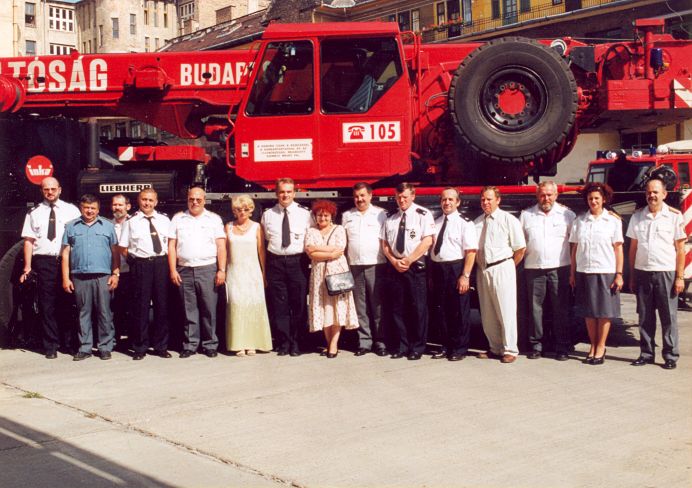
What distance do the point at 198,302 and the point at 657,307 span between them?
14.3 feet

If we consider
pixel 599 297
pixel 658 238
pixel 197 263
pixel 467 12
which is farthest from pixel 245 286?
pixel 467 12

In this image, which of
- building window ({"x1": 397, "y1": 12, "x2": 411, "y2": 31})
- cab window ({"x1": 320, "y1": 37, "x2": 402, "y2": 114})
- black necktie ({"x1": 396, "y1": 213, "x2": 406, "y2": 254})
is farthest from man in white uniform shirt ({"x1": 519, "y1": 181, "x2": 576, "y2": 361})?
building window ({"x1": 397, "y1": 12, "x2": 411, "y2": 31})

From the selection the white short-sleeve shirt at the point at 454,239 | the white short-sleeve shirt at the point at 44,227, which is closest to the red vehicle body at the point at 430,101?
the white short-sleeve shirt at the point at 454,239

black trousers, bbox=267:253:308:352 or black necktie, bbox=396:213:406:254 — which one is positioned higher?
black necktie, bbox=396:213:406:254

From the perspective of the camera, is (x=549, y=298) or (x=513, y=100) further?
(x=513, y=100)

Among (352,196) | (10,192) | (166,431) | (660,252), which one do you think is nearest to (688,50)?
(660,252)

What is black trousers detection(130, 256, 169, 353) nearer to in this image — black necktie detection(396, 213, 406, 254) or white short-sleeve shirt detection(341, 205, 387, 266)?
white short-sleeve shirt detection(341, 205, 387, 266)

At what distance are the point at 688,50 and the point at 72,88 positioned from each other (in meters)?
6.77

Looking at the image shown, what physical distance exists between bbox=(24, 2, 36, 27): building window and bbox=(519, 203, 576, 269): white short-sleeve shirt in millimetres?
77122

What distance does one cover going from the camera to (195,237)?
29.1 ft

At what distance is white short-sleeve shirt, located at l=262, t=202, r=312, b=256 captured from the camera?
8891 millimetres

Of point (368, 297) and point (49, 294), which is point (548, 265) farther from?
point (49, 294)

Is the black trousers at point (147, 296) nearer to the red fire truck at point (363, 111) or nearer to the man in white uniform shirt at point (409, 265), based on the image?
the red fire truck at point (363, 111)

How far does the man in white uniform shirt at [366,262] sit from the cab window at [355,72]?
3.15 feet
